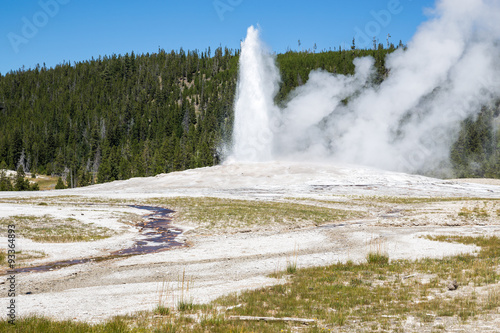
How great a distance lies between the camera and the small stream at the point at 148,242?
20550mm

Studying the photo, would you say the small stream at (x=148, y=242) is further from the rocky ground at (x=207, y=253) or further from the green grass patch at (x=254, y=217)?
the green grass patch at (x=254, y=217)

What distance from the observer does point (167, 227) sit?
115 ft

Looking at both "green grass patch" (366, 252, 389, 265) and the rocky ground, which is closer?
the rocky ground

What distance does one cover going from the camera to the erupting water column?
328ft

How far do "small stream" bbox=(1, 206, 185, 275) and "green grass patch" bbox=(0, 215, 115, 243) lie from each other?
133 inches

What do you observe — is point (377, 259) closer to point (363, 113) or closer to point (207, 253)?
point (207, 253)

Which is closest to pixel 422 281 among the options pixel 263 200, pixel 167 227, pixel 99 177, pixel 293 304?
pixel 293 304

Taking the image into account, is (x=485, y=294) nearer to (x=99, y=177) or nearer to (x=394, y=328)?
(x=394, y=328)

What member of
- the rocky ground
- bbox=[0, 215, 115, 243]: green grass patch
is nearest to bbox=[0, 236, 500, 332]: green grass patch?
the rocky ground

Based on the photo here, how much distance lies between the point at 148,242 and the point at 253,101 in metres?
76.3

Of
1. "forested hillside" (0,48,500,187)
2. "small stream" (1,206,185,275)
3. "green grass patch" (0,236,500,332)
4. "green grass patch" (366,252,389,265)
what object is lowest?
"small stream" (1,206,185,275)

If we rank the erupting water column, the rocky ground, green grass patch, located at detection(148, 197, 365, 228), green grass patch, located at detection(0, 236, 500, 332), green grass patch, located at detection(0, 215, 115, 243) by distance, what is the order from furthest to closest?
the erupting water column, green grass patch, located at detection(148, 197, 365, 228), green grass patch, located at detection(0, 215, 115, 243), the rocky ground, green grass patch, located at detection(0, 236, 500, 332)

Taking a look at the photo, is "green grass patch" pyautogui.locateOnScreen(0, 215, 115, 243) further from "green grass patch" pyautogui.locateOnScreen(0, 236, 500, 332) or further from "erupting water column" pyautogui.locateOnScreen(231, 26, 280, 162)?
"erupting water column" pyautogui.locateOnScreen(231, 26, 280, 162)

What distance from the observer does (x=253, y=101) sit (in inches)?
3947
